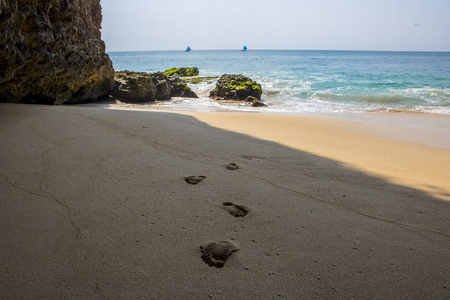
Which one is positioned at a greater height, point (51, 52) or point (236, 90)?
point (51, 52)

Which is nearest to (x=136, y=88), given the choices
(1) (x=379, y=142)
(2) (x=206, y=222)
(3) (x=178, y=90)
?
(3) (x=178, y=90)

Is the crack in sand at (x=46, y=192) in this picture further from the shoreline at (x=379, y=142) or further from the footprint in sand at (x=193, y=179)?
the shoreline at (x=379, y=142)

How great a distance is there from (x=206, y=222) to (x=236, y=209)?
282 mm

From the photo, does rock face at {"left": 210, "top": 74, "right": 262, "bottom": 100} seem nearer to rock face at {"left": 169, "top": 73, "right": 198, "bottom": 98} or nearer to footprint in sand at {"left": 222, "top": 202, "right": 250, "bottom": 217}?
rock face at {"left": 169, "top": 73, "right": 198, "bottom": 98}

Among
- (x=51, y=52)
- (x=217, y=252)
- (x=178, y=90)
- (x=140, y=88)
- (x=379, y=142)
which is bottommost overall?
(x=379, y=142)

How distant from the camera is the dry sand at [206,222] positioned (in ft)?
4.66

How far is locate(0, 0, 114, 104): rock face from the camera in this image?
4668 millimetres

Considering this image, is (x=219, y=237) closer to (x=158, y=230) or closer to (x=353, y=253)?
(x=158, y=230)

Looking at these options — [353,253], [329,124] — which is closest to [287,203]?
[353,253]

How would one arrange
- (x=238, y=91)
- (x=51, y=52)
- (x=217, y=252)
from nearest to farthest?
1. (x=217, y=252)
2. (x=51, y=52)
3. (x=238, y=91)

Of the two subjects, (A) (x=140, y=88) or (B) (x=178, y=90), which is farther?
(B) (x=178, y=90)

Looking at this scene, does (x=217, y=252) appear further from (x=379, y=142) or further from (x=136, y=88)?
(x=136, y=88)

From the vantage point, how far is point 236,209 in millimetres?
2113

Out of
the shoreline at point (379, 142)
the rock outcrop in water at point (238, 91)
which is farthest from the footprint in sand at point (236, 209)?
the rock outcrop in water at point (238, 91)
